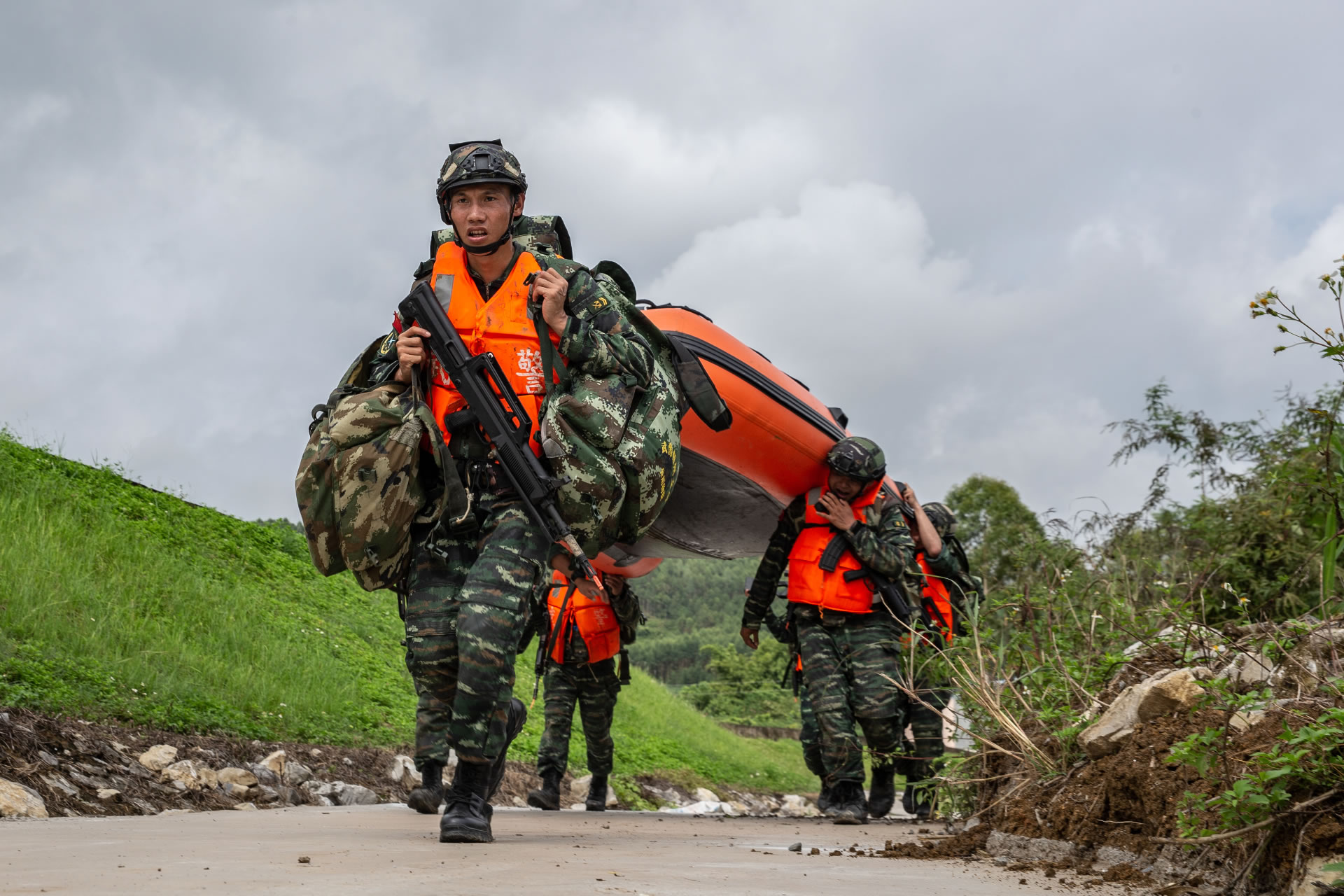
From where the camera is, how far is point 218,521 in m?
11.8

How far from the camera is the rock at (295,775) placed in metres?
6.15

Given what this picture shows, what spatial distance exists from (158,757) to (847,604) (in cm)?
355

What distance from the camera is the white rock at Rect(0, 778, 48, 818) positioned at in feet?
13.3

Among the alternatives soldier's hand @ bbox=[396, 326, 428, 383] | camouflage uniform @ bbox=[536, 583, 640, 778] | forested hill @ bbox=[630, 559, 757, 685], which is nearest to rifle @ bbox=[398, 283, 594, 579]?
soldier's hand @ bbox=[396, 326, 428, 383]

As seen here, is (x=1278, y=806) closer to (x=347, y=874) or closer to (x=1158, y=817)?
(x=1158, y=817)

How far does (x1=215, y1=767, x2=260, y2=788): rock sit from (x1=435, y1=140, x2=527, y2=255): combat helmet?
315 centimetres

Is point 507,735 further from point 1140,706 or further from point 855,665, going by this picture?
point 855,665

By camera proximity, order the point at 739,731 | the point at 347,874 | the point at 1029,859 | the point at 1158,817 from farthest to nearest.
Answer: the point at 739,731 < the point at 1029,859 < the point at 1158,817 < the point at 347,874

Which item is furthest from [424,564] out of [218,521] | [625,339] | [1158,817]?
[218,521]

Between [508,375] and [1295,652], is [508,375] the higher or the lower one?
the higher one

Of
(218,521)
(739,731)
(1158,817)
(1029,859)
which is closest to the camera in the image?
(1158,817)

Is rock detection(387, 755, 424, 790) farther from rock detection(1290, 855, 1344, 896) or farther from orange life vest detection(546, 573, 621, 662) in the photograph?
rock detection(1290, 855, 1344, 896)

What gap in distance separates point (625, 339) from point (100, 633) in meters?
4.88

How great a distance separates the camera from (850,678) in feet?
21.2
